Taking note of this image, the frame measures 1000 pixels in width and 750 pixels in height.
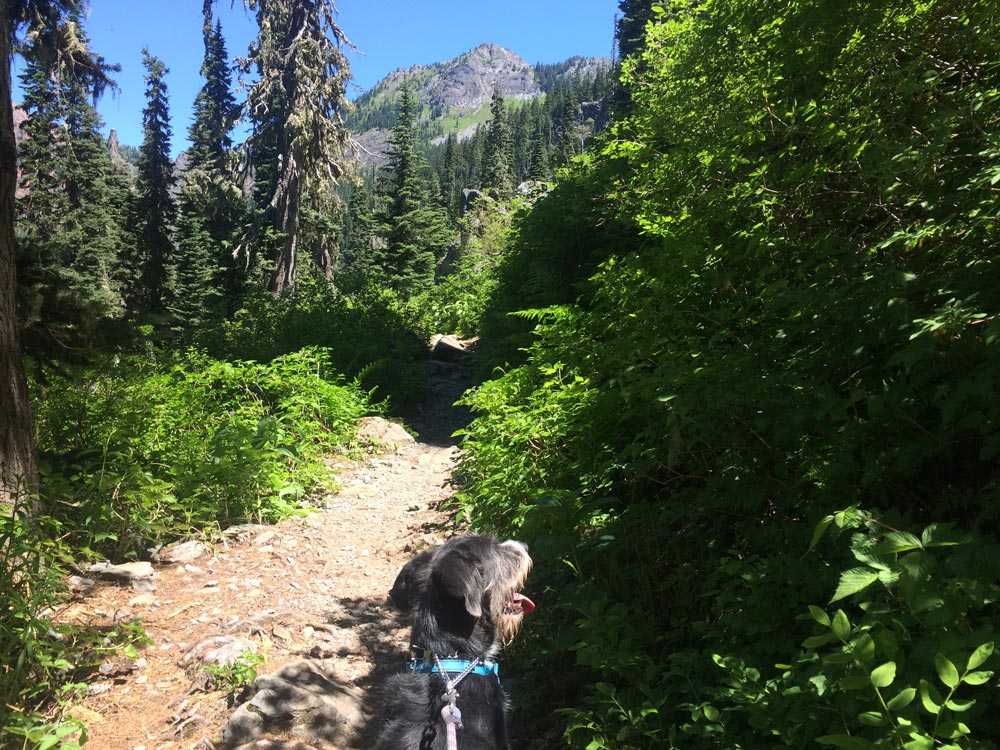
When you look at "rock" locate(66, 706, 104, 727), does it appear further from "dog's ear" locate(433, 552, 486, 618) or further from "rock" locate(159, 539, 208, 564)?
"dog's ear" locate(433, 552, 486, 618)

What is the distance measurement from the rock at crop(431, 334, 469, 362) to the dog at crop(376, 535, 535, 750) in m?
14.6

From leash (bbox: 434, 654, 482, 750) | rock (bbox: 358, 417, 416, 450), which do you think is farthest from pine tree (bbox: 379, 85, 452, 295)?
leash (bbox: 434, 654, 482, 750)

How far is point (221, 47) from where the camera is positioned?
3466 cm

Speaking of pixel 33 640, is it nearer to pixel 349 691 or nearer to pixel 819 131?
pixel 349 691

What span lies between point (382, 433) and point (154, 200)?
90.9ft

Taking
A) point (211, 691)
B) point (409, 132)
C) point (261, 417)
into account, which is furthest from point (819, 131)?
point (409, 132)

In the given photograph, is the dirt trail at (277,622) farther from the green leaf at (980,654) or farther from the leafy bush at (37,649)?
the green leaf at (980,654)

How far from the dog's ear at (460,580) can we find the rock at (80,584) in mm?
3272

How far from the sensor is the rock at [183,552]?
5.20 meters

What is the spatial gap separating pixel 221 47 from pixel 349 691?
40799 millimetres

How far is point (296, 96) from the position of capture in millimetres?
A: 18609

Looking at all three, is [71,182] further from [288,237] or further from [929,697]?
[929,697]

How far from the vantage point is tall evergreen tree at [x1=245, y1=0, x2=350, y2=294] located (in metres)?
18.5

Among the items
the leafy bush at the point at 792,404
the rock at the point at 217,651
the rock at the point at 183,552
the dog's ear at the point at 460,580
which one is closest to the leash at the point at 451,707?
the dog's ear at the point at 460,580
